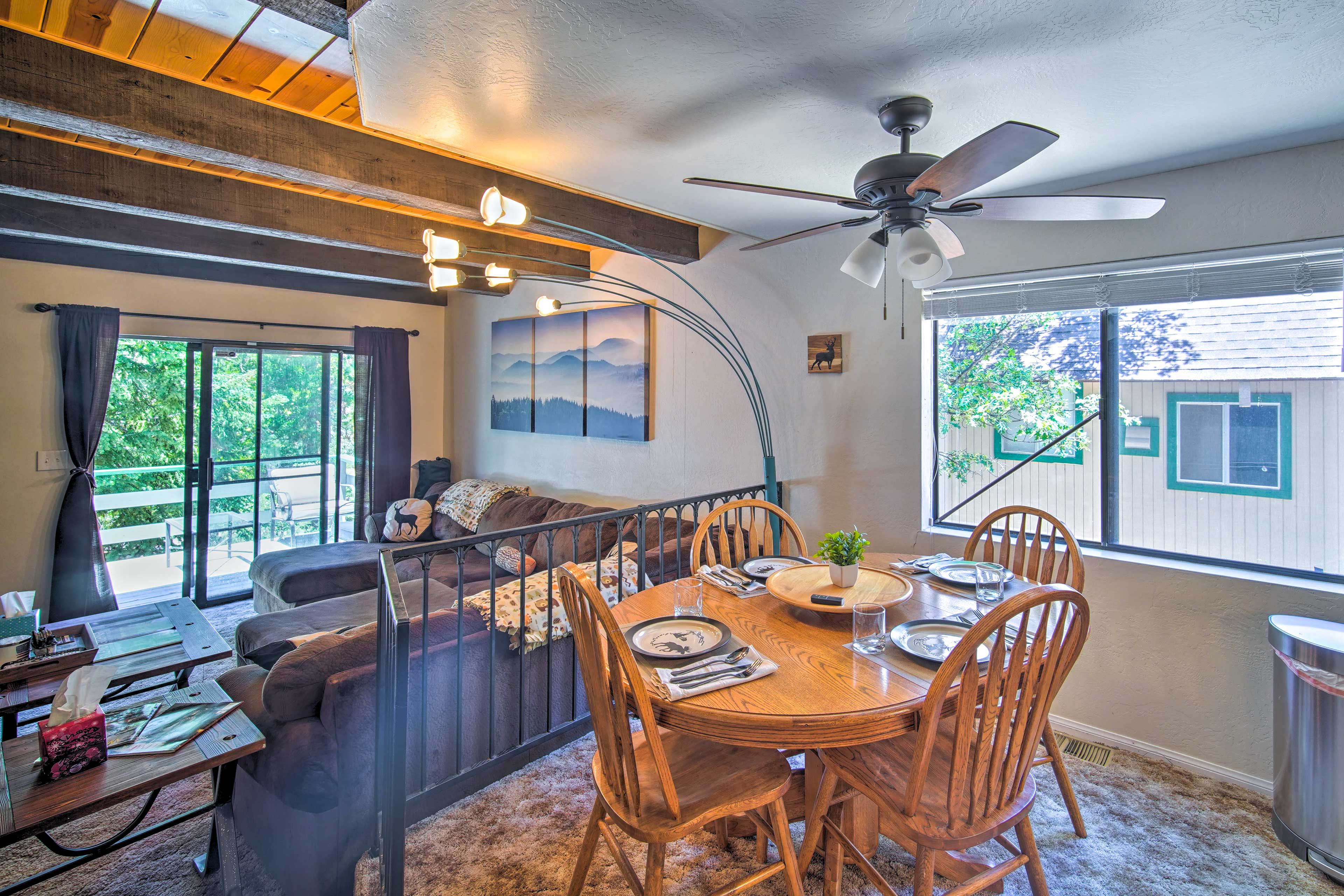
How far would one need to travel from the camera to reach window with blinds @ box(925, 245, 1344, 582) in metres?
2.24

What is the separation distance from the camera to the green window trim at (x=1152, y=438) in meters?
2.56

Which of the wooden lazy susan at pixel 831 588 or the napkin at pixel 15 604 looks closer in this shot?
the wooden lazy susan at pixel 831 588

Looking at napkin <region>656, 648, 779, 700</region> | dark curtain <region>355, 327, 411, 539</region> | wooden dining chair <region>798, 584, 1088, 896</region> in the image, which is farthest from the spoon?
dark curtain <region>355, 327, 411, 539</region>

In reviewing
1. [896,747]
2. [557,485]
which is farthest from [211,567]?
[896,747]

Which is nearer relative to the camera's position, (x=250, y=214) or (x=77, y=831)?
(x=77, y=831)

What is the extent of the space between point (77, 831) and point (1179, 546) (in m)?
4.27

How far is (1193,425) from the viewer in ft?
8.15

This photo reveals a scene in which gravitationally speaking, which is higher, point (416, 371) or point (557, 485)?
point (416, 371)

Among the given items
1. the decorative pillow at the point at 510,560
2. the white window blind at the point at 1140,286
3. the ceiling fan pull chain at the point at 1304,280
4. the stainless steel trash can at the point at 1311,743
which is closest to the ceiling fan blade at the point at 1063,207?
the white window blind at the point at 1140,286

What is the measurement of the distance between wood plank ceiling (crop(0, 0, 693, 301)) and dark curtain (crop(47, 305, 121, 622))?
200 cm

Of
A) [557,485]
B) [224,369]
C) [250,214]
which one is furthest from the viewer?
[557,485]

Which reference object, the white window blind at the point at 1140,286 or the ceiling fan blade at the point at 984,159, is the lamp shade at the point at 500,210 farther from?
the white window blind at the point at 1140,286

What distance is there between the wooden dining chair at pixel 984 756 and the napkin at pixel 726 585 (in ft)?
2.05

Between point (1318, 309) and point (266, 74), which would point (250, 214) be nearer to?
point (266, 74)
